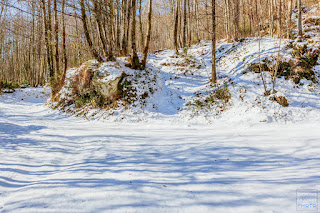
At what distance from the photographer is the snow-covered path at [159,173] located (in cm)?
193

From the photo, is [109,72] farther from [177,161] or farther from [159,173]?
[159,173]

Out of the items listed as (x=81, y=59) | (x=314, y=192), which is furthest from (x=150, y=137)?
(x=81, y=59)

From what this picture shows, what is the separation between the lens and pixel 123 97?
8.60 meters

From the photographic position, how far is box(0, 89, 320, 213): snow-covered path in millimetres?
1933

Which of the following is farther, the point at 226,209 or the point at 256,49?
the point at 256,49

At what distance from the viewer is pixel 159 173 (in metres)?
2.69

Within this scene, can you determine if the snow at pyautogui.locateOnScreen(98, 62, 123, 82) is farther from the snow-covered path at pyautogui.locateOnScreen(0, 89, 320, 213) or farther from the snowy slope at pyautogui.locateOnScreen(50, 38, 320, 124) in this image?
the snow-covered path at pyautogui.locateOnScreen(0, 89, 320, 213)

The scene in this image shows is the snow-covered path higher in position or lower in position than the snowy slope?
lower

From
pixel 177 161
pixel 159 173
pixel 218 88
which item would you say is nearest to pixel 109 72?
pixel 218 88

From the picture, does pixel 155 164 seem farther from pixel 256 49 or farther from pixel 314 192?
pixel 256 49

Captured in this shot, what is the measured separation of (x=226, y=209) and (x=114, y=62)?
970 centimetres

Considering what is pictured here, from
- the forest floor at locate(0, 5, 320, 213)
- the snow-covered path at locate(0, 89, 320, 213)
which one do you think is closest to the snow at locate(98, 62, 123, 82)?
the forest floor at locate(0, 5, 320, 213)

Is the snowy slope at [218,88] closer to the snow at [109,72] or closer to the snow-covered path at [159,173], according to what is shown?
the snow at [109,72]

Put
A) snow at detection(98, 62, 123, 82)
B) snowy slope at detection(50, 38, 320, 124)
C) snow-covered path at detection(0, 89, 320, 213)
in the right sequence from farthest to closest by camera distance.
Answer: snow at detection(98, 62, 123, 82)
snowy slope at detection(50, 38, 320, 124)
snow-covered path at detection(0, 89, 320, 213)
